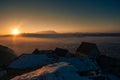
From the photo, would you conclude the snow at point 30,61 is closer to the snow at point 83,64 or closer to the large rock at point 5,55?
the snow at point 83,64

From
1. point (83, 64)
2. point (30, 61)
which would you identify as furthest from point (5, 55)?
point (83, 64)

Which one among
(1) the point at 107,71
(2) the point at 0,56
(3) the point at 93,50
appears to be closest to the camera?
(1) the point at 107,71

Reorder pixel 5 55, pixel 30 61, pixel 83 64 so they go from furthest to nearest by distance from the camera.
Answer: pixel 5 55 < pixel 30 61 < pixel 83 64

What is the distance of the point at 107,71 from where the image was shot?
48438 mm

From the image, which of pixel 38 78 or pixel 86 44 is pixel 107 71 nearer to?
pixel 86 44

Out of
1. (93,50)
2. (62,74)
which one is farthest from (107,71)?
(62,74)

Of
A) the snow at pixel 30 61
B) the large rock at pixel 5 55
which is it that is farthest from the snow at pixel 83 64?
the large rock at pixel 5 55

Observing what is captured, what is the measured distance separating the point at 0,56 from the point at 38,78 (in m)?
48.3

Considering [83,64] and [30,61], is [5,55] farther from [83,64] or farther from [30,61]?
[83,64]

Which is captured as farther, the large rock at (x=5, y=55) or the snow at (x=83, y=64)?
the large rock at (x=5, y=55)

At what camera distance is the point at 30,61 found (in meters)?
33.6

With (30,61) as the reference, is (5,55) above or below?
below

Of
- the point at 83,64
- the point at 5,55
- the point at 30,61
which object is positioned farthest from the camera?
the point at 5,55

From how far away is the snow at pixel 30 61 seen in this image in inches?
1288
